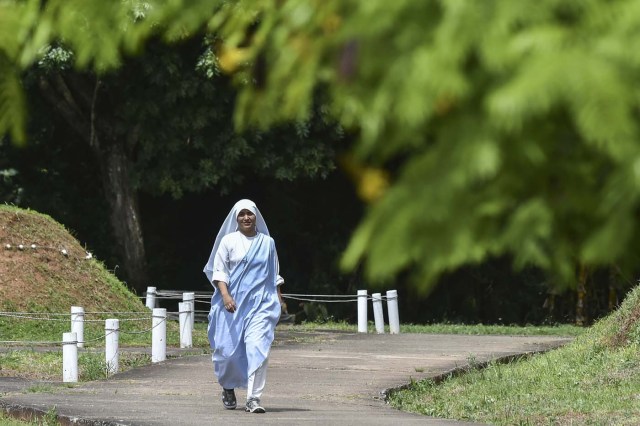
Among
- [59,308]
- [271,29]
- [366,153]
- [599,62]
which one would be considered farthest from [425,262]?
[59,308]

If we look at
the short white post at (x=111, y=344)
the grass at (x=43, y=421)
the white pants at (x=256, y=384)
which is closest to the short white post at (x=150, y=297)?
the short white post at (x=111, y=344)

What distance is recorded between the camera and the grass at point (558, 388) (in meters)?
12.6

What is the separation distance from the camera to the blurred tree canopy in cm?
233

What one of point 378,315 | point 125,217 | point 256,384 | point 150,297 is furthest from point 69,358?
point 125,217

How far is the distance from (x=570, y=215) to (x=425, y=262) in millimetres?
284

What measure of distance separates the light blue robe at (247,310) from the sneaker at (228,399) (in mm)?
262

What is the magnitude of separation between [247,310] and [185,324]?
6785mm

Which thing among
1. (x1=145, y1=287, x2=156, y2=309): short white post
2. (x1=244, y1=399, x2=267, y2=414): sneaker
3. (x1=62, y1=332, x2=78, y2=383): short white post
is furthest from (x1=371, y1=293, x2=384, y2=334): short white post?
(x1=244, y1=399, x2=267, y2=414): sneaker

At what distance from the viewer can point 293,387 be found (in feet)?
49.4

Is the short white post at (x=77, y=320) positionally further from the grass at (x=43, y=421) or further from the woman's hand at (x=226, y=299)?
the grass at (x=43, y=421)

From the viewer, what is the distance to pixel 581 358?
17.1 m

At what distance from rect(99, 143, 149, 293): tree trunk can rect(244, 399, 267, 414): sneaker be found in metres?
17.8

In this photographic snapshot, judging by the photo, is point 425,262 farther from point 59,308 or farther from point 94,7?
point 59,308

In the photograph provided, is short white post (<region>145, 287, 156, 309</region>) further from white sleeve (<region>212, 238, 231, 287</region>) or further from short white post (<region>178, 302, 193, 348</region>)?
white sleeve (<region>212, 238, 231, 287</region>)
